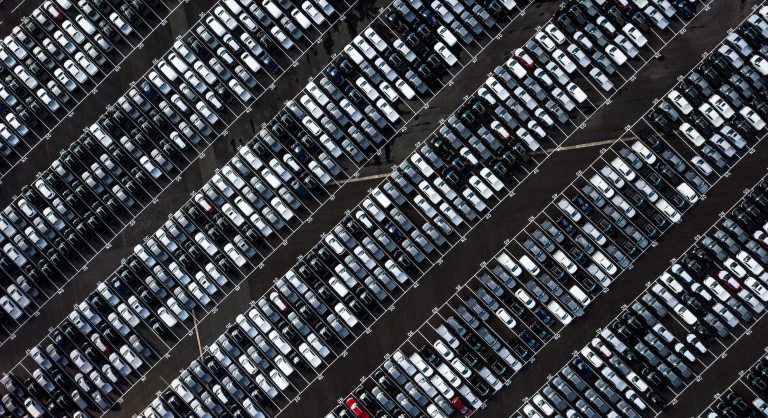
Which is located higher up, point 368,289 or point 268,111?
point 268,111

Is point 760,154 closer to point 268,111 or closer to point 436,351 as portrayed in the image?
point 436,351

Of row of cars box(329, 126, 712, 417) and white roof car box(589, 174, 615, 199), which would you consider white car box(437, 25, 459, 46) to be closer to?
row of cars box(329, 126, 712, 417)

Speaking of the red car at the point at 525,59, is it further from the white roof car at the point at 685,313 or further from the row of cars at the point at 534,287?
the white roof car at the point at 685,313

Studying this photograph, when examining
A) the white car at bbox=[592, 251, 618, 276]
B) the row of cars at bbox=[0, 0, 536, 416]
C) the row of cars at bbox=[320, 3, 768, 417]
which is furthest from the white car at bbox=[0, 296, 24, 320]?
the white car at bbox=[592, 251, 618, 276]

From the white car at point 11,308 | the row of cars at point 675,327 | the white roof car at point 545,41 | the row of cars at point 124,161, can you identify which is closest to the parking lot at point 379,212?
the row of cars at point 124,161

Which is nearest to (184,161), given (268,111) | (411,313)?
(268,111)

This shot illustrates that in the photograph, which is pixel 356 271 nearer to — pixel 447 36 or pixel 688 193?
pixel 447 36

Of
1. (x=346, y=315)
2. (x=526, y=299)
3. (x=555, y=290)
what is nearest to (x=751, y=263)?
(x=555, y=290)
